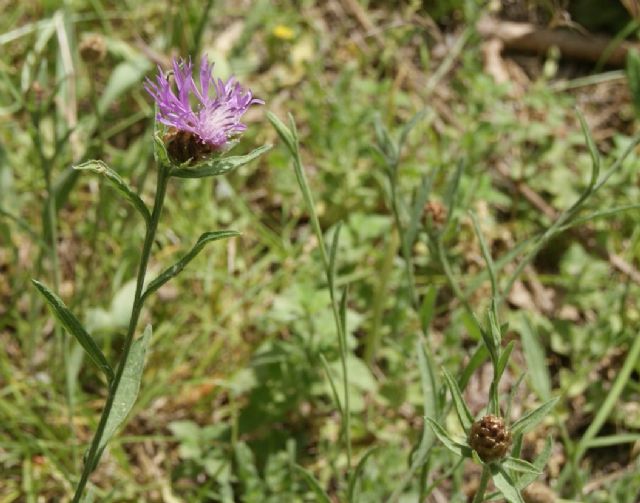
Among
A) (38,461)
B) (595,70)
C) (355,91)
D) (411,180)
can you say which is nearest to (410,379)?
(411,180)

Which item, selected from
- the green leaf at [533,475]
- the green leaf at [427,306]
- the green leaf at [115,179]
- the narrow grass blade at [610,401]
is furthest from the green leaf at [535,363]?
the green leaf at [115,179]

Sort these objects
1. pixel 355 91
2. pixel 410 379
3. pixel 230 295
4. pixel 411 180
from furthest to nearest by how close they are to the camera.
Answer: pixel 355 91
pixel 411 180
pixel 230 295
pixel 410 379

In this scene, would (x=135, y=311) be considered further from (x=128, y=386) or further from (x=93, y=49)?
(x=93, y=49)

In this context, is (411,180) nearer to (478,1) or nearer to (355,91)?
(355,91)

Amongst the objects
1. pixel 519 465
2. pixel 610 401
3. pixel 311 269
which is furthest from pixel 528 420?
pixel 311 269

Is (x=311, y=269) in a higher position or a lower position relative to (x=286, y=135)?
higher

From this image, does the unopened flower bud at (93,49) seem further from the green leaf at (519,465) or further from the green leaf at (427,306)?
the green leaf at (519,465)
